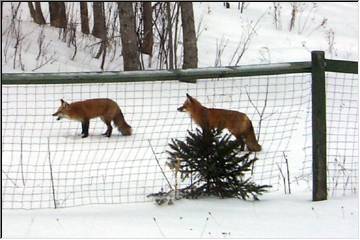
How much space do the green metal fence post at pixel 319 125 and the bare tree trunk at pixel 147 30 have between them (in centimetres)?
1092

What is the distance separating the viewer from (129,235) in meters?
4.59

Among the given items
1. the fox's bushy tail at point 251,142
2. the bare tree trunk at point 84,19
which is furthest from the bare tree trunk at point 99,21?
the fox's bushy tail at point 251,142

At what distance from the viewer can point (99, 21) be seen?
56.6 feet

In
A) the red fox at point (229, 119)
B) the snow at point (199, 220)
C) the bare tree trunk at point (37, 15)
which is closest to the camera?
the snow at point (199, 220)

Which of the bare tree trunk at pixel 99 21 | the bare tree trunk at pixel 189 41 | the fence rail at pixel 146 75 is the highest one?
the bare tree trunk at pixel 99 21

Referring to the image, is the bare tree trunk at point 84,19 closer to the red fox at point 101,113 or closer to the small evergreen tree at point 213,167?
the red fox at point 101,113

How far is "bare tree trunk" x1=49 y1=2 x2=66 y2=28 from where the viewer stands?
1703cm

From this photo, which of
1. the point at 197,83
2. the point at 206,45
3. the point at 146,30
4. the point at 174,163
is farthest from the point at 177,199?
the point at 206,45

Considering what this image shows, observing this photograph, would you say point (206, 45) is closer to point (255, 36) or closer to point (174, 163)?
point (255, 36)

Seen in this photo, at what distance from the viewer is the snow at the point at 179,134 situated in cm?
475

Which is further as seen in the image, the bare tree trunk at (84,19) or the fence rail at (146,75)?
the bare tree trunk at (84,19)

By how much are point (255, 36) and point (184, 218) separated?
14587 millimetres

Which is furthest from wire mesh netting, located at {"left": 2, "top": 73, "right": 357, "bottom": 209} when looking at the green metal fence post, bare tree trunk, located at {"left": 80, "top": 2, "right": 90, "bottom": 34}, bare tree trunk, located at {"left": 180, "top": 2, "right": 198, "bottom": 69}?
bare tree trunk, located at {"left": 80, "top": 2, "right": 90, "bottom": 34}

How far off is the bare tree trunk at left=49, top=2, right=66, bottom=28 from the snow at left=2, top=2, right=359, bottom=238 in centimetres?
32
